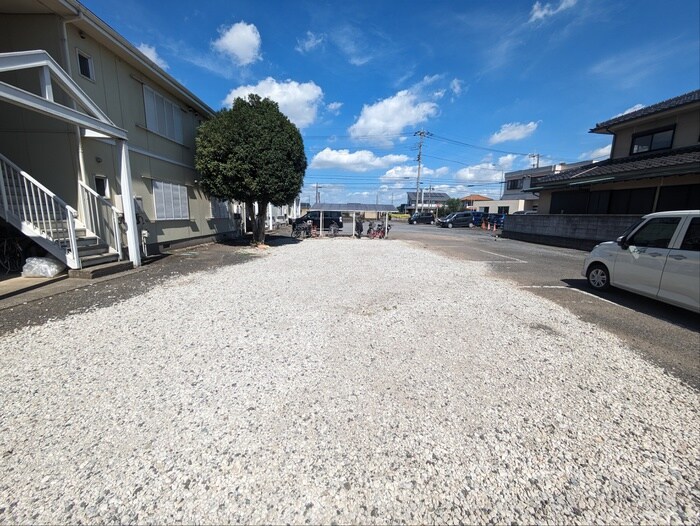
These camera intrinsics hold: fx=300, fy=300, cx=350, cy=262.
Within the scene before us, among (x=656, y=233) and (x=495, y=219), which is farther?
(x=495, y=219)

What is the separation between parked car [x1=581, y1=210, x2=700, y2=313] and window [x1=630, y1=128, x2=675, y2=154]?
1433cm

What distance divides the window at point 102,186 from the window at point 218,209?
5.49 meters

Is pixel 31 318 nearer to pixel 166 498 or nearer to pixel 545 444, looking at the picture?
pixel 166 498

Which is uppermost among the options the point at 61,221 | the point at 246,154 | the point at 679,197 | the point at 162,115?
the point at 162,115

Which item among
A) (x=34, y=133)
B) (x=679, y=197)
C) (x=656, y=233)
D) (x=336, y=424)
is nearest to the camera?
(x=336, y=424)

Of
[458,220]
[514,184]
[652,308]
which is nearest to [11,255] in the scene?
[652,308]

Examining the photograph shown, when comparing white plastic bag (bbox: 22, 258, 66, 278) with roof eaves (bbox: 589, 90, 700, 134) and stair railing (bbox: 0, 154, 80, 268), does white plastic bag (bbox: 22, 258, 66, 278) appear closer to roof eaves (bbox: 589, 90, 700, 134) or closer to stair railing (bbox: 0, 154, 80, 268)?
stair railing (bbox: 0, 154, 80, 268)

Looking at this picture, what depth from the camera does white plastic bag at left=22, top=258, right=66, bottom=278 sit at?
6.10 m

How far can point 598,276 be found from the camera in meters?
6.36

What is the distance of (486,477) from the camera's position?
1.92 meters

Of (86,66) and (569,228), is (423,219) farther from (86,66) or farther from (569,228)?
(86,66)

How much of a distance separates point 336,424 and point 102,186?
31.4ft

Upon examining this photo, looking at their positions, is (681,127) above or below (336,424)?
above

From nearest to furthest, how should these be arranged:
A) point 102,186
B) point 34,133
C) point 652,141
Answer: point 34,133, point 102,186, point 652,141
